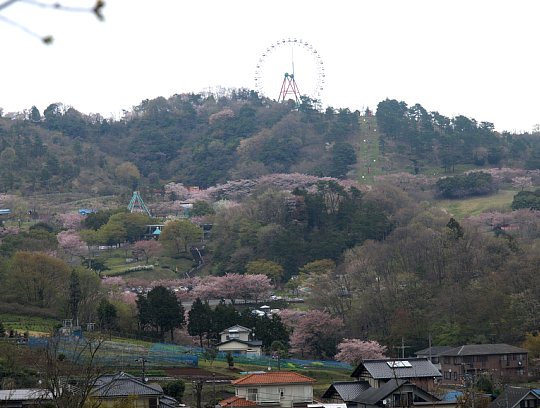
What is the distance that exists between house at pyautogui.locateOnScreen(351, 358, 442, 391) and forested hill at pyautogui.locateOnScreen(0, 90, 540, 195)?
53569 mm

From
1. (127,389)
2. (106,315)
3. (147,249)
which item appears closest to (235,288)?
(147,249)

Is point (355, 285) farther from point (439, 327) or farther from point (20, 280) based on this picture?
point (20, 280)

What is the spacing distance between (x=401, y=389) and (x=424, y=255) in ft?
79.7

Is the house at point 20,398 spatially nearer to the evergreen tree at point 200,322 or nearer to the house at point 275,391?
the house at point 275,391

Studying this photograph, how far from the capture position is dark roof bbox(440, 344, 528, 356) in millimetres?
36750

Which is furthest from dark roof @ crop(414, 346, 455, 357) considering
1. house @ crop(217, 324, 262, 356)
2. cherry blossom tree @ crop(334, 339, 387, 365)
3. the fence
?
house @ crop(217, 324, 262, 356)

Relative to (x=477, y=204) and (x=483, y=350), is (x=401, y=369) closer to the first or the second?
(x=483, y=350)

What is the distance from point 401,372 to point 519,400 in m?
3.63

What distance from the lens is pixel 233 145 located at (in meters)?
91.8

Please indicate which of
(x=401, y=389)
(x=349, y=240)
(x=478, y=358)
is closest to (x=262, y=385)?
(x=401, y=389)

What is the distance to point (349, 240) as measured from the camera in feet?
197

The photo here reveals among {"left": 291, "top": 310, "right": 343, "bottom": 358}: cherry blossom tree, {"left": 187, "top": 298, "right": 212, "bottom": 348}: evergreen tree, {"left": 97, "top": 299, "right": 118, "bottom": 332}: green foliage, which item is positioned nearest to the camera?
{"left": 97, "top": 299, "right": 118, "bottom": 332}: green foliage

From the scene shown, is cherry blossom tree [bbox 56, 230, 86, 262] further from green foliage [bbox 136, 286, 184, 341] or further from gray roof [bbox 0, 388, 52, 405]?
gray roof [bbox 0, 388, 52, 405]

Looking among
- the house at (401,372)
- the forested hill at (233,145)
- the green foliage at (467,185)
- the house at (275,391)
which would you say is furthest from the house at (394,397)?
the forested hill at (233,145)
